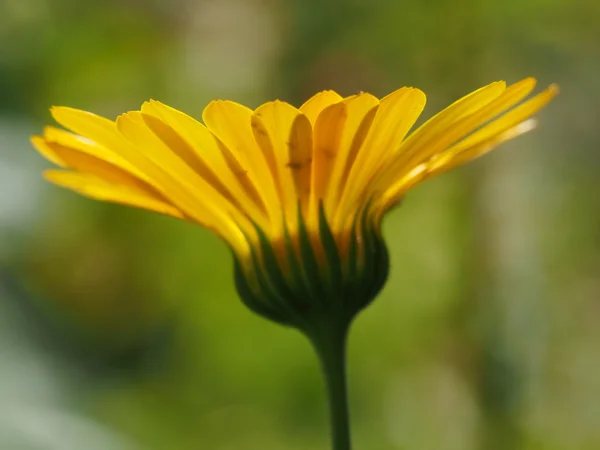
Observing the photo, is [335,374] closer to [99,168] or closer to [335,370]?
[335,370]

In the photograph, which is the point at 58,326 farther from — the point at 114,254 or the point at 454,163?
the point at 454,163

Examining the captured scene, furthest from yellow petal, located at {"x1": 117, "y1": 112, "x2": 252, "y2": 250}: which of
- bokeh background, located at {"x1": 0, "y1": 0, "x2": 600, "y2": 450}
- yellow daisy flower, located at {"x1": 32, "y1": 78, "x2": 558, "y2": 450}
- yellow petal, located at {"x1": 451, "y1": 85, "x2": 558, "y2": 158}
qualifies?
bokeh background, located at {"x1": 0, "y1": 0, "x2": 600, "y2": 450}

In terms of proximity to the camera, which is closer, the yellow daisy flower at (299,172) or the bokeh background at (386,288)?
the yellow daisy flower at (299,172)

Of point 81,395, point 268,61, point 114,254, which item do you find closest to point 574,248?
point 268,61

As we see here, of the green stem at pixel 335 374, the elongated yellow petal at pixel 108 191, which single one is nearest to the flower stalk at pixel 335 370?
the green stem at pixel 335 374


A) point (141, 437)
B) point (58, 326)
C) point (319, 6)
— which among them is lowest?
point (141, 437)

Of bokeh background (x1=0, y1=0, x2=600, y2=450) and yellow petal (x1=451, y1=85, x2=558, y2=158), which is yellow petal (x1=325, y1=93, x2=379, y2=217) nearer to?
yellow petal (x1=451, y1=85, x2=558, y2=158)

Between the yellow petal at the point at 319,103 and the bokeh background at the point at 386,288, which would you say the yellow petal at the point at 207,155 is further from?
the bokeh background at the point at 386,288
